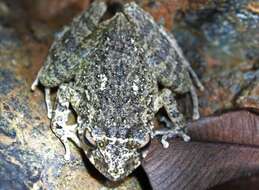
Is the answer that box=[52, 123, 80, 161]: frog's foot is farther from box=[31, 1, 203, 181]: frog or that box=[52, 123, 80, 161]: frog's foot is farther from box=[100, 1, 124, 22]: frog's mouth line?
box=[100, 1, 124, 22]: frog's mouth line

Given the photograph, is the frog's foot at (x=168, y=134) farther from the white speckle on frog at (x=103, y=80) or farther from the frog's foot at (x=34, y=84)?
the frog's foot at (x=34, y=84)

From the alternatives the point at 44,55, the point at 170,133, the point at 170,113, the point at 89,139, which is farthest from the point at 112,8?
the point at 89,139

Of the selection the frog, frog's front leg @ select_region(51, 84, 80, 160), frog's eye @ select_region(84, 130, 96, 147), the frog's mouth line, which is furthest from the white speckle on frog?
the frog's mouth line

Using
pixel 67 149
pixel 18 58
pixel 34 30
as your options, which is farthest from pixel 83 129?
pixel 34 30

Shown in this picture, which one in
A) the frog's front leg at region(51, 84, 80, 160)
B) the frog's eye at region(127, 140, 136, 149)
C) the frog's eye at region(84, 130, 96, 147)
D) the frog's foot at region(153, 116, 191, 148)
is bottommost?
the frog's foot at region(153, 116, 191, 148)

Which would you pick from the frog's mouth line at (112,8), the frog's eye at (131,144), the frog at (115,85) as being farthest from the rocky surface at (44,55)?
the frog's eye at (131,144)

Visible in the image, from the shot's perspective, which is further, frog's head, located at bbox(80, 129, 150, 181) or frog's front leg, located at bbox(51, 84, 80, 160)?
frog's front leg, located at bbox(51, 84, 80, 160)
